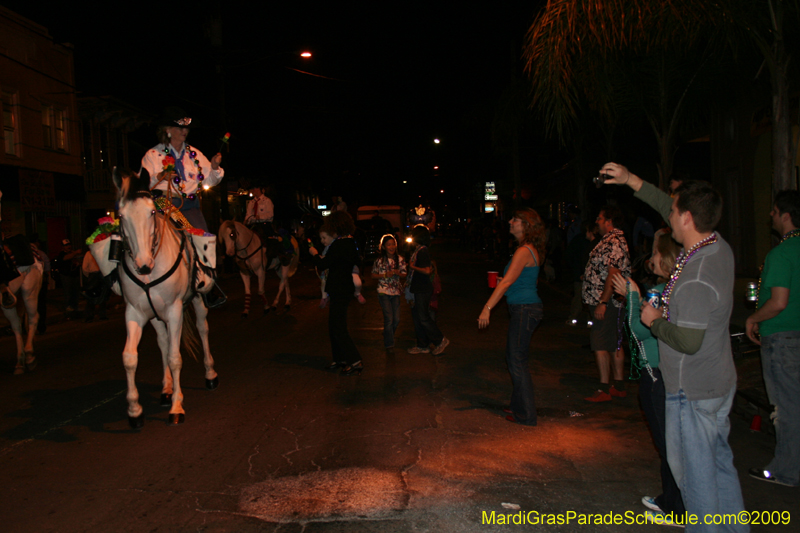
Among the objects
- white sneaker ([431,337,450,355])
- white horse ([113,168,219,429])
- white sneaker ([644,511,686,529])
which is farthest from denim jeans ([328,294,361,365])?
white sneaker ([644,511,686,529])

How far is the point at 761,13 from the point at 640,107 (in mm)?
4352

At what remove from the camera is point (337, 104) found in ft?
178

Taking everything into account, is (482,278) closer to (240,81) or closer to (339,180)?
(240,81)

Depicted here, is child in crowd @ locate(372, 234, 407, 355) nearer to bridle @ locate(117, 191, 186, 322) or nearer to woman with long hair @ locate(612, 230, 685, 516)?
bridle @ locate(117, 191, 186, 322)

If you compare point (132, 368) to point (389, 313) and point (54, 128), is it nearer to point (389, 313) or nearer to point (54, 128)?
point (389, 313)

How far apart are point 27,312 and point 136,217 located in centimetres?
514

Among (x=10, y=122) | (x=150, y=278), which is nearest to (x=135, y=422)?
(x=150, y=278)

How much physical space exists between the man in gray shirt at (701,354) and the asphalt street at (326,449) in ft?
2.79

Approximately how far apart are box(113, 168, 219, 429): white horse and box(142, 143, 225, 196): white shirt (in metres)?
0.78

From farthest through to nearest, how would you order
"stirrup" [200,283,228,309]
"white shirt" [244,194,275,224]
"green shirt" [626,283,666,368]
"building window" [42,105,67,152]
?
"building window" [42,105,67,152] → "white shirt" [244,194,275,224] → "stirrup" [200,283,228,309] → "green shirt" [626,283,666,368]

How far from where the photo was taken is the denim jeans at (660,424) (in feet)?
12.4

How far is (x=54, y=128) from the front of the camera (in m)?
23.0

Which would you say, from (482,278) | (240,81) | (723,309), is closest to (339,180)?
(240,81)

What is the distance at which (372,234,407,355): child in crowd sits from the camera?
912 cm
